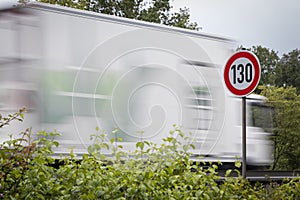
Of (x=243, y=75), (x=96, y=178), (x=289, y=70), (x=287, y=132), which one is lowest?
(x=287, y=132)

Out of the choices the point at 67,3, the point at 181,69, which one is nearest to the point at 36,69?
the point at 181,69

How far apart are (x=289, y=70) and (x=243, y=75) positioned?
55982mm

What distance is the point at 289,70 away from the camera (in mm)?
63406

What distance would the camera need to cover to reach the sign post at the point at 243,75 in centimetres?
880

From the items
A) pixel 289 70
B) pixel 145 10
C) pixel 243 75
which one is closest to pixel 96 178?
pixel 243 75

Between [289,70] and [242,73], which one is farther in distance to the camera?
[289,70]

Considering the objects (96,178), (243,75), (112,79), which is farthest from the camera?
(112,79)

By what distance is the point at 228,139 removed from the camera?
1288cm

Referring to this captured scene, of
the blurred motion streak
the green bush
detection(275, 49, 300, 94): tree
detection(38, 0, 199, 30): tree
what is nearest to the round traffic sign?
the blurred motion streak

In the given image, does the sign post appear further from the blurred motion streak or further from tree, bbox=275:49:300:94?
tree, bbox=275:49:300:94

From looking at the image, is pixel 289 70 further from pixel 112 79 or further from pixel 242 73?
pixel 242 73

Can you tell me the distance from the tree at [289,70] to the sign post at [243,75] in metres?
52.8

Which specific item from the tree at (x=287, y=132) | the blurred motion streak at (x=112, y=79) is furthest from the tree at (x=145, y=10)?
the blurred motion streak at (x=112, y=79)

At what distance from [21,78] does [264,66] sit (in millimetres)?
56412
